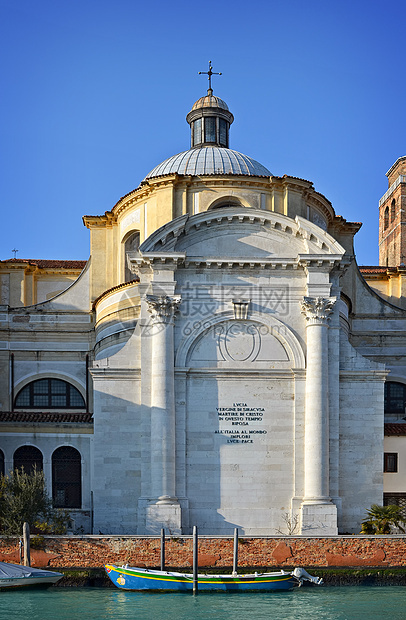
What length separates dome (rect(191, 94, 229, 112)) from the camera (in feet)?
137

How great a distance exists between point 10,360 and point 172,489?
1106 centimetres

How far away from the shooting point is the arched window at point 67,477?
31.0 m

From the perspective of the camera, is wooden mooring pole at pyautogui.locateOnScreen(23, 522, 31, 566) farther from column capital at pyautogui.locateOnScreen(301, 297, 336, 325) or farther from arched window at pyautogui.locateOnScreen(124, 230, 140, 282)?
arched window at pyautogui.locateOnScreen(124, 230, 140, 282)

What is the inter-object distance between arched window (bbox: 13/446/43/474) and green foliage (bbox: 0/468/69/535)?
2844 millimetres

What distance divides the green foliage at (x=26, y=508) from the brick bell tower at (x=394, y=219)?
1513 inches

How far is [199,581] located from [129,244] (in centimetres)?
1654

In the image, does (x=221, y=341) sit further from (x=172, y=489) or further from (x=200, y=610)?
(x=200, y=610)

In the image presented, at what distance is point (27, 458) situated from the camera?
31406 millimetres

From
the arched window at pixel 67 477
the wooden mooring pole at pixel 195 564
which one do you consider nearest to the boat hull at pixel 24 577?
the wooden mooring pole at pixel 195 564

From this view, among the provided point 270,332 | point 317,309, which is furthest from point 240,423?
point 317,309

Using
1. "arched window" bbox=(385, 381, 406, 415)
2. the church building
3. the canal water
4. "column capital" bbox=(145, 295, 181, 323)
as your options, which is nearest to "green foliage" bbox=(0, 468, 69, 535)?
the church building

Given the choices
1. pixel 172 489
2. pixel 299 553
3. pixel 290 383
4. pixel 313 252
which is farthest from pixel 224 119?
pixel 299 553

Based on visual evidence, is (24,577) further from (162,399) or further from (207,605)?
(162,399)

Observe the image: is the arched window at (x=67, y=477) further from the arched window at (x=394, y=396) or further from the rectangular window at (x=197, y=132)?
the rectangular window at (x=197, y=132)
